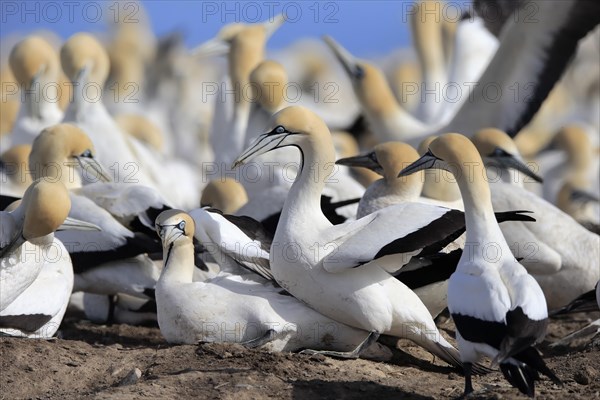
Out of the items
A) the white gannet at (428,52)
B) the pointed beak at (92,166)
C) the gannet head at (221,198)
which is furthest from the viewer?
the white gannet at (428,52)

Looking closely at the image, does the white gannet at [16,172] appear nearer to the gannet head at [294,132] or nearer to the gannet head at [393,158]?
the gannet head at [393,158]

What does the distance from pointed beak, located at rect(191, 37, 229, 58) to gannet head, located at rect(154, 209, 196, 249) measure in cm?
646

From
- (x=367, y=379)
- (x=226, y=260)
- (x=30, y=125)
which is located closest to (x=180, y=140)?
(x=30, y=125)

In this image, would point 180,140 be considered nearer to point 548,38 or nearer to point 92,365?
point 548,38

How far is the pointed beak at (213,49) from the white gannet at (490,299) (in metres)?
7.48

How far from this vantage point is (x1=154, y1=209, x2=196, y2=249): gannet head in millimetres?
6793

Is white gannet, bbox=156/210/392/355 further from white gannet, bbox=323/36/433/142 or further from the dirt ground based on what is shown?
white gannet, bbox=323/36/433/142

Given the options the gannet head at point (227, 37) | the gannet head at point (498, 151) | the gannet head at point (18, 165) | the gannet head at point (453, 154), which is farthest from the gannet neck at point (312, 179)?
the gannet head at point (227, 37)

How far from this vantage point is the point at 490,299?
5375 mm

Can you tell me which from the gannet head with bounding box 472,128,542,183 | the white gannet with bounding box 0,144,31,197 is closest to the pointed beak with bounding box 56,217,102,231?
the white gannet with bounding box 0,144,31,197

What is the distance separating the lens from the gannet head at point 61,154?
27.9 ft

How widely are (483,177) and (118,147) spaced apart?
215 inches

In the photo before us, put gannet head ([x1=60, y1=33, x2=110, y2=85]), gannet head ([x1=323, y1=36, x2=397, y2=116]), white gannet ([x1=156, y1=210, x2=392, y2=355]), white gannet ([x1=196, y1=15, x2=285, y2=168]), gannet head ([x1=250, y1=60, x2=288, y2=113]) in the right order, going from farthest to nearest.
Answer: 1. gannet head ([x1=323, y1=36, x2=397, y2=116])
2. white gannet ([x1=196, y1=15, x2=285, y2=168])
3. gannet head ([x1=60, y1=33, x2=110, y2=85])
4. gannet head ([x1=250, y1=60, x2=288, y2=113])
5. white gannet ([x1=156, y1=210, x2=392, y2=355])

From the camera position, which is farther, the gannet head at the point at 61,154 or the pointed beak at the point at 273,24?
the pointed beak at the point at 273,24
